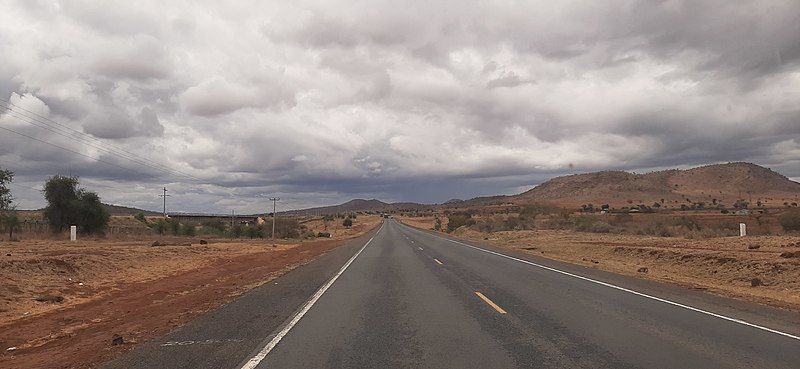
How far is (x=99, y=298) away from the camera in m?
16.7

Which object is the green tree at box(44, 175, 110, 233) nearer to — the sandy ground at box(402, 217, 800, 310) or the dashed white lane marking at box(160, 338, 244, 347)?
the sandy ground at box(402, 217, 800, 310)

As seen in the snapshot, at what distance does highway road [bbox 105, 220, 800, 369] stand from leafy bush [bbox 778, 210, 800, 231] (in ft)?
94.6

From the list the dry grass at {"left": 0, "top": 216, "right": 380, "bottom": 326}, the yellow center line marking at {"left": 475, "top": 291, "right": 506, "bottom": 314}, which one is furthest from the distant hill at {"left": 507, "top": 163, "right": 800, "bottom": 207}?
the yellow center line marking at {"left": 475, "top": 291, "right": 506, "bottom": 314}

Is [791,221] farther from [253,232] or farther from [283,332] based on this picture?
[253,232]

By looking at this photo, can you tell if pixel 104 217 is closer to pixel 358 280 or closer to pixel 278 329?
pixel 358 280

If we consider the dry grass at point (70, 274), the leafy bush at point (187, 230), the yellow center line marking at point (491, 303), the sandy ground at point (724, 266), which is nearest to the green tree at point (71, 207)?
the leafy bush at point (187, 230)

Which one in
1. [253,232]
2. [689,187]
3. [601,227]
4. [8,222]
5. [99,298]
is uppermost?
[689,187]

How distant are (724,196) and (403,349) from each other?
148703 millimetres

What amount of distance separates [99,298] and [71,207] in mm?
41526

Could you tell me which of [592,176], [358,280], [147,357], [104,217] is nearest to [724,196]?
[592,176]

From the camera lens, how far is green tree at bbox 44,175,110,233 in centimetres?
5275

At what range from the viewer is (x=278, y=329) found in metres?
9.90

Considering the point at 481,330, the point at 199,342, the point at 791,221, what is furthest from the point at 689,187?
the point at 199,342

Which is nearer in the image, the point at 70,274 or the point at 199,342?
the point at 199,342
